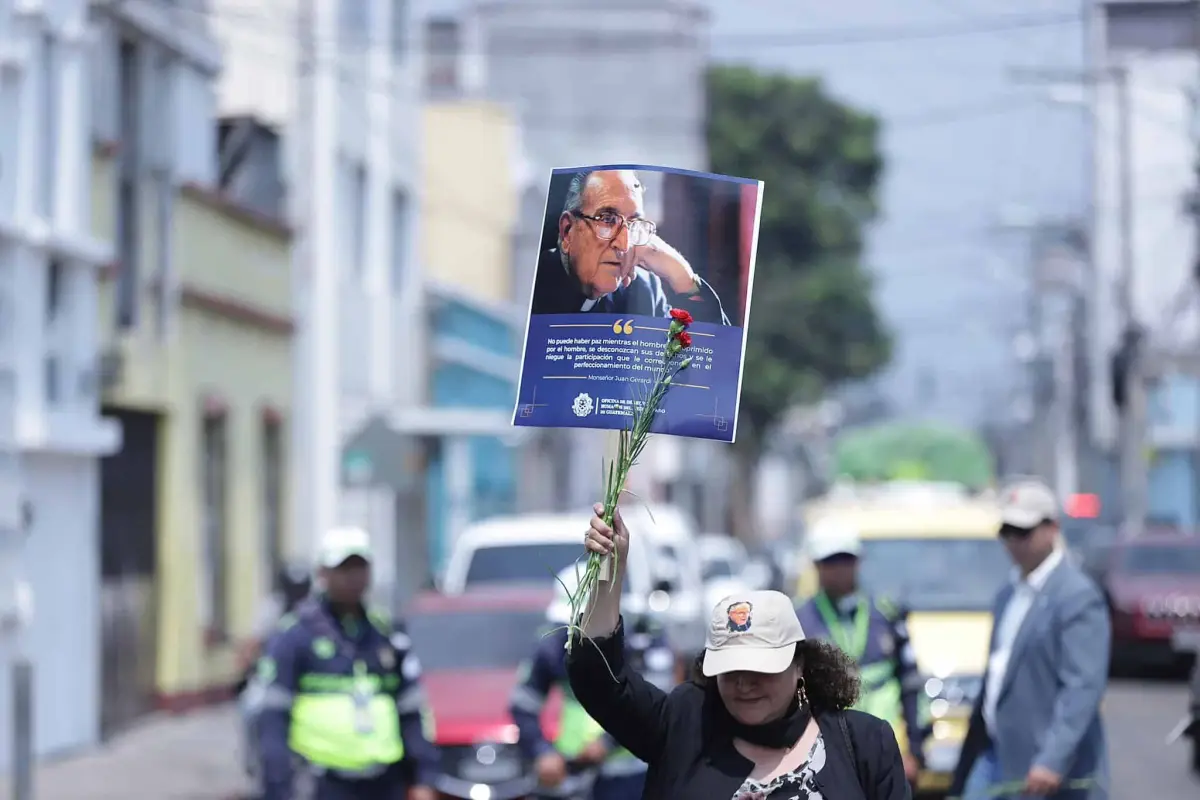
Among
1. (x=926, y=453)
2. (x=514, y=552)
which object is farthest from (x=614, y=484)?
(x=926, y=453)

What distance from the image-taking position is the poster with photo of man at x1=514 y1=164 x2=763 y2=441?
4.99 m

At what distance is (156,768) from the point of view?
1708cm

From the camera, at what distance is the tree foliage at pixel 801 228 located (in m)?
59.1

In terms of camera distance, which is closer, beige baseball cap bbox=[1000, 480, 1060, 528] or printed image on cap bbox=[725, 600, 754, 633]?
printed image on cap bbox=[725, 600, 754, 633]

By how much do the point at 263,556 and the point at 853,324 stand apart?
120 feet

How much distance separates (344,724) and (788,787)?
4.04 metres

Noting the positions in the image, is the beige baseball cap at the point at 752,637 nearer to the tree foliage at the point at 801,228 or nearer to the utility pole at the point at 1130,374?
the utility pole at the point at 1130,374

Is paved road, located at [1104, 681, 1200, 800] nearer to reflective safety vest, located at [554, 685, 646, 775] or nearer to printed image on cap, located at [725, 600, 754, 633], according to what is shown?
reflective safety vest, located at [554, 685, 646, 775]

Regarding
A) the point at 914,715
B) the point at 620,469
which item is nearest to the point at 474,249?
the point at 914,715

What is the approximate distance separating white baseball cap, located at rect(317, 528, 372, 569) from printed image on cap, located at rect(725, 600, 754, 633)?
12.6 feet

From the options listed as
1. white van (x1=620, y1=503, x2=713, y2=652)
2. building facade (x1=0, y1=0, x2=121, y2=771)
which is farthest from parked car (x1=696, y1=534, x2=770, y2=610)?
building facade (x1=0, y1=0, x2=121, y2=771)

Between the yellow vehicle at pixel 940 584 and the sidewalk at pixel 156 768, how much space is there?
15.3 ft

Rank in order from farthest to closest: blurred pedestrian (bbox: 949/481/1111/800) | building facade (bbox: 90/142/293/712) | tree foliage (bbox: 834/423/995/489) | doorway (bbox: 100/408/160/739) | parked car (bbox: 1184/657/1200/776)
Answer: tree foliage (bbox: 834/423/995/489) < building facade (bbox: 90/142/293/712) < doorway (bbox: 100/408/160/739) < parked car (bbox: 1184/657/1200/776) < blurred pedestrian (bbox: 949/481/1111/800)

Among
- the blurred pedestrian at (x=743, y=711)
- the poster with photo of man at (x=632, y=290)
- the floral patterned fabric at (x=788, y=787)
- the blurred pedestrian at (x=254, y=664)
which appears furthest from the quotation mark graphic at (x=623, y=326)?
the blurred pedestrian at (x=254, y=664)
